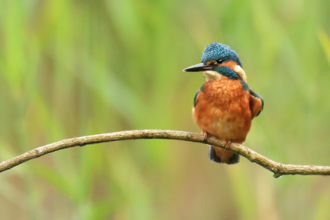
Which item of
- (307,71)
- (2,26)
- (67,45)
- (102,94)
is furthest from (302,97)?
(2,26)

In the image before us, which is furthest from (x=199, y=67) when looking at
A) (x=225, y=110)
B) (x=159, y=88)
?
(x=159, y=88)

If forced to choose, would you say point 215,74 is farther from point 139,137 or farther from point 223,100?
point 139,137

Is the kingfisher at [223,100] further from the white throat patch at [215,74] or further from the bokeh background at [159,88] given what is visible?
the bokeh background at [159,88]

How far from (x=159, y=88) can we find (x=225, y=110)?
22.5 inches

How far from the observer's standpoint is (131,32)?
2.32 meters

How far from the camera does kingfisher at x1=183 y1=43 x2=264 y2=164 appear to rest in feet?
6.02

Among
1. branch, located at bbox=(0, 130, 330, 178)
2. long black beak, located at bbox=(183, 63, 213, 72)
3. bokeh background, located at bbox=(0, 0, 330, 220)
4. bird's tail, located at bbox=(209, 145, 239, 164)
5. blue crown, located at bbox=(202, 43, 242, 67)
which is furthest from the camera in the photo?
bokeh background, located at bbox=(0, 0, 330, 220)

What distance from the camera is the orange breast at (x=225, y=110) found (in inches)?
72.1

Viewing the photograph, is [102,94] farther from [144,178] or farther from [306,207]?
[306,207]

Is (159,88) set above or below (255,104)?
above

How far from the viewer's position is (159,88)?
7.63ft

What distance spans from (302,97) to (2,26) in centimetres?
170

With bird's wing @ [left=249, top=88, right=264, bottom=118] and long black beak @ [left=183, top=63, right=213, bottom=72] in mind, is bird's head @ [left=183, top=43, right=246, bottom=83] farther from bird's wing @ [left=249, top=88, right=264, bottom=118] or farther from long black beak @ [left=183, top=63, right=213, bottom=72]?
bird's wing @ [left=249, top=88, right=264, bottom=118]

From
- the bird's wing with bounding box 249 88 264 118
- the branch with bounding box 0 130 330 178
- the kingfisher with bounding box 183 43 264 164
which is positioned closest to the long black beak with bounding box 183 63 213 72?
the kingfisher with bounding box 183 43 264 164
